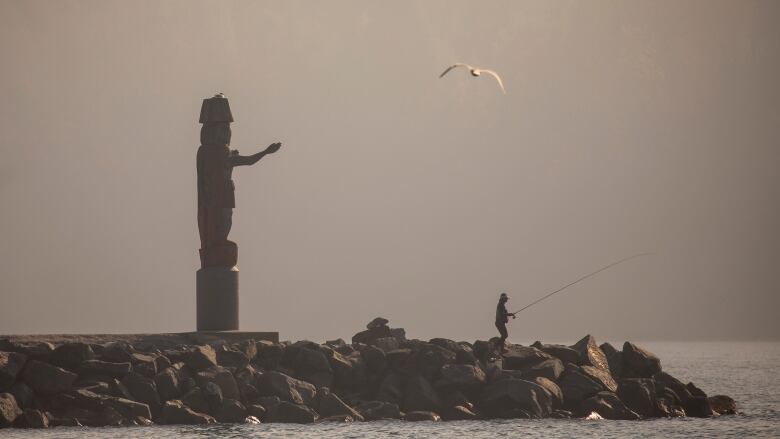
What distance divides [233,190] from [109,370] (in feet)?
22.2

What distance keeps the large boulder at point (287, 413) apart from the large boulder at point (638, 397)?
825 centimetres

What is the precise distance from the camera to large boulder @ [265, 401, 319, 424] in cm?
3456

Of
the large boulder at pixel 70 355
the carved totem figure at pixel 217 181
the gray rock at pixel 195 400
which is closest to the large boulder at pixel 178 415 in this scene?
the gray rock at pixel 195 400

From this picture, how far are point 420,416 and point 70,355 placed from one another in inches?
327

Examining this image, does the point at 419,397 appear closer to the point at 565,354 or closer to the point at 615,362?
the point at 565,354

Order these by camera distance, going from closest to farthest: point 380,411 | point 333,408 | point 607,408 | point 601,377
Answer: point 333,408, point 380,411, point 607,408, point 601,377

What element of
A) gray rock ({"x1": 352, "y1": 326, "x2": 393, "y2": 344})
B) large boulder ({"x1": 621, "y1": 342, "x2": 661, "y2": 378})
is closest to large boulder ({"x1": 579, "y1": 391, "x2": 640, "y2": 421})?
large boulder ({"x1": 621, "y1": 342, "x2": 661, "y2": 378})

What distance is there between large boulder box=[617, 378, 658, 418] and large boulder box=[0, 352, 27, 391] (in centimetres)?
1463

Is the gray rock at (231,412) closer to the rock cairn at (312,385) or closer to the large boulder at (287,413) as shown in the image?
the rock cairn at (312,385)

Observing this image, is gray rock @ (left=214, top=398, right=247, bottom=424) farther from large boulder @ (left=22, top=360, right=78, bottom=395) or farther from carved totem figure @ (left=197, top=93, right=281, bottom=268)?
carved totem figure @ (left=197, top=93, right=281, bottom=268)

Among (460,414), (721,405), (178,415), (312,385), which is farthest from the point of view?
(721,405)

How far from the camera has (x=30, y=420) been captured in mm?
33312

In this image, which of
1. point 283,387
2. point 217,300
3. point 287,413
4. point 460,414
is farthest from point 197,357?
point 460,414

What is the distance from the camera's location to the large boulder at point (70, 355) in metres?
34.3
